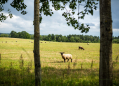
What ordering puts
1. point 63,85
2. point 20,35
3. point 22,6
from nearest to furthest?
point 63,85 → point 22,6 → point 20,35

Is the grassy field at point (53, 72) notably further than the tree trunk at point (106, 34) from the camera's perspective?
Yes

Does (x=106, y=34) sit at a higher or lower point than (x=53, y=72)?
higher

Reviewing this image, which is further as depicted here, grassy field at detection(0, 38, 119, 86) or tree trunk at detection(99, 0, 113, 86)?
grassy field at detection(0, 38, 119, 86)

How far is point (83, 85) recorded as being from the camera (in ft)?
16.8

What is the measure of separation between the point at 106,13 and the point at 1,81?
620cm

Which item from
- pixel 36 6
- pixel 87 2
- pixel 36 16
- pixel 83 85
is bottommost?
pixel 83 85

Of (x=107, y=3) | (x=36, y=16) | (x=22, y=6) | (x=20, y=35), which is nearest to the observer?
(x=107, y=3)

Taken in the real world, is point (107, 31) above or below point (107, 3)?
below

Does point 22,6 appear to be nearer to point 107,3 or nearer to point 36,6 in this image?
point 36,6

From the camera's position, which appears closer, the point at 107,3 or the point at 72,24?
the point at 107,3

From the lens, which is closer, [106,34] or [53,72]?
[106,34]

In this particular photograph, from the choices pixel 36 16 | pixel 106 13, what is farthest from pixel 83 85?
pixel 36 16

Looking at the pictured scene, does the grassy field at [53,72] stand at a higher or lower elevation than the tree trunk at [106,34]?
lower

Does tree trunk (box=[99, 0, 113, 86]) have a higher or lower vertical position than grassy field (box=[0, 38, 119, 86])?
higher
